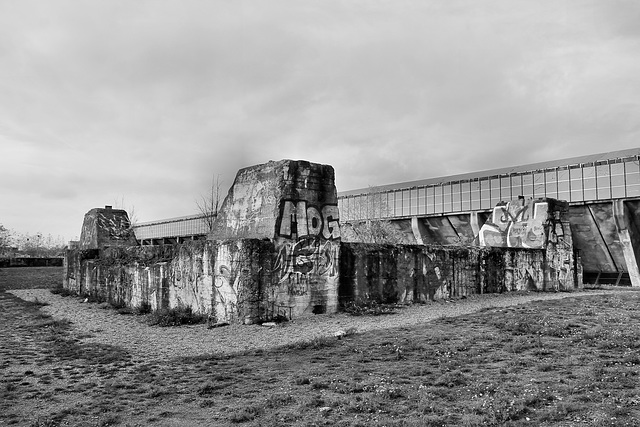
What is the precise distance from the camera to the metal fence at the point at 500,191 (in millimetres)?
28203

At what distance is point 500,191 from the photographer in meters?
34.7

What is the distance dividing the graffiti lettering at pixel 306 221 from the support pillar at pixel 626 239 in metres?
20.8

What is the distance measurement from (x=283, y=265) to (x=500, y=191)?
25.8 metres

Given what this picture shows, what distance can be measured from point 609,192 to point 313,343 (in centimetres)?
2546

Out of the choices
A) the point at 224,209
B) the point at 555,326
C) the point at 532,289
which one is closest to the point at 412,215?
the point at 532,289

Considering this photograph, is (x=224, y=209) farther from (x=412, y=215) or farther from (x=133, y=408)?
(x=412, y=215)

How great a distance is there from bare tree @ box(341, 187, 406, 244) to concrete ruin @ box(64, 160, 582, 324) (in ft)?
46.7

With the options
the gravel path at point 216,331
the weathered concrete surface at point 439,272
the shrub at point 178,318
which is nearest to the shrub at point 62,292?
the gravel path at point 216,331

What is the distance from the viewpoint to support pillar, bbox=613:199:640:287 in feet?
89.9

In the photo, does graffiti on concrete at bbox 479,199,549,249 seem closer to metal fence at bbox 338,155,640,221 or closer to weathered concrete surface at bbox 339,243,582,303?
weathered concrete surface at bbox 339,243,582,303

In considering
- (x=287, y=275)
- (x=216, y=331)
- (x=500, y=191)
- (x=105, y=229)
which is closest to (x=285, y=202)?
(x=287, y=275)

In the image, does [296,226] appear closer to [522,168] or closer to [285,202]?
[285,202]

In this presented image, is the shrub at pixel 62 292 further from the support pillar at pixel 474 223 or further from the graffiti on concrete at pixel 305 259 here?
the support pillar at pixel 474 223

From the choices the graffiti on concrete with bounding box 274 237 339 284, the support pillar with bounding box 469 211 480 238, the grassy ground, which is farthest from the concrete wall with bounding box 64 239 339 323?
the support pillar with bounding box 469 211 480 238
